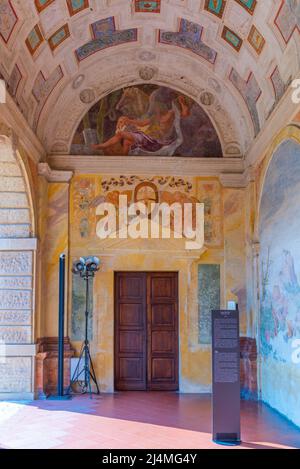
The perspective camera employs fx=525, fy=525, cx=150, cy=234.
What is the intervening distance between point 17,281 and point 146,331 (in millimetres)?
2953

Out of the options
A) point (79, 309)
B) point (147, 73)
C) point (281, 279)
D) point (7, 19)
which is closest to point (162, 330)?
point (79, 309)

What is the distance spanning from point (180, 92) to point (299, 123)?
470 cm

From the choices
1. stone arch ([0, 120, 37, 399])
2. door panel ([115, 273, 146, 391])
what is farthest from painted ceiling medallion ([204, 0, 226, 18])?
door panel ([115, 273, 146, 391])

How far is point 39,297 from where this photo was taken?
1062 cm

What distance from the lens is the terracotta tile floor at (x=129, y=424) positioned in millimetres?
6879

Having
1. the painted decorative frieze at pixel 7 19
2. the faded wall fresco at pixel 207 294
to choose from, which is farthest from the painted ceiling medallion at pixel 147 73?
the faded wall fresco at pixel 207 294

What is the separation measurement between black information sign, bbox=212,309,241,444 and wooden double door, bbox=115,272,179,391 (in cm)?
441

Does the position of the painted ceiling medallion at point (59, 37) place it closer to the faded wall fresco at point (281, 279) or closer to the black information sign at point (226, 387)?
the faded wall fresco at point (281, 279)

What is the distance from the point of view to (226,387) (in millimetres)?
6875

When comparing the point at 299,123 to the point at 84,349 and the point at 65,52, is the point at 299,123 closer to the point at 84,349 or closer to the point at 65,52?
the point at 65,52

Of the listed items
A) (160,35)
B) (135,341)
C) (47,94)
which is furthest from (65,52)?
(135,341)

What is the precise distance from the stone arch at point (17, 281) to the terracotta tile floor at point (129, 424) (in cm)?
63

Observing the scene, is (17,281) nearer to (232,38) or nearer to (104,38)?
(104,38)

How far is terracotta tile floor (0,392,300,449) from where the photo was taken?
22.6 ft
